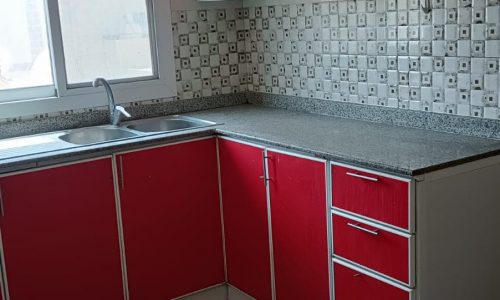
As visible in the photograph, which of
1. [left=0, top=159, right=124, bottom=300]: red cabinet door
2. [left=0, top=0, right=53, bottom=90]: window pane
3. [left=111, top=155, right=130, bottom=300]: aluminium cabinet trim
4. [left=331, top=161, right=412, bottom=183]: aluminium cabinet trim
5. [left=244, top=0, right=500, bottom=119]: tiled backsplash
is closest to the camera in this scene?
[left=331, top=161, right=412, bottom=183]: aluminium cabinet trim

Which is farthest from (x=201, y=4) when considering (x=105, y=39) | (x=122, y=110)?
(x=122, y=110)

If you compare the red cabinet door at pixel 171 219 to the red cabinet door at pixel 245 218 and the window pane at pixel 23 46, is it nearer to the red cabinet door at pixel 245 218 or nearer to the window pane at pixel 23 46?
the red cabinet door at pixel 245 218

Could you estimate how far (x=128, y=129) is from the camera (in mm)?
3426

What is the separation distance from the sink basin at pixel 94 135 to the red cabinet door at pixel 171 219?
1.21 ft

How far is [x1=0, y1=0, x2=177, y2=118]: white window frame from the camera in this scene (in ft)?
11.0

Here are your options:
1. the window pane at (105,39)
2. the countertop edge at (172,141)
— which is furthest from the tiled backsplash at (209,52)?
the countertop edge at (172,141)

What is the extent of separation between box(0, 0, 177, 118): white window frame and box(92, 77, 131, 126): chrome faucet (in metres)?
0.11

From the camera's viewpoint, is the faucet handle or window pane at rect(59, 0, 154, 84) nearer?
the faucet handle

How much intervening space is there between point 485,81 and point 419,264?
831 mm

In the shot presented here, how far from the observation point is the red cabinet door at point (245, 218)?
9.90ft

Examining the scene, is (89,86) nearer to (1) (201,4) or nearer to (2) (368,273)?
(1) (201,4)

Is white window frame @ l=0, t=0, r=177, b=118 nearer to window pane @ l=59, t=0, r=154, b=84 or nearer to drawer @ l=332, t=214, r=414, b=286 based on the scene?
window pane @ l=59, t=0, r=154, b=84

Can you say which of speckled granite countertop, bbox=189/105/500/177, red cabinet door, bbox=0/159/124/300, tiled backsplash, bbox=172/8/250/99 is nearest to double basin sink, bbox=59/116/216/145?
speckled granite countertop, bbox=189/105/500/177

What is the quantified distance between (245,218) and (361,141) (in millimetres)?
752
